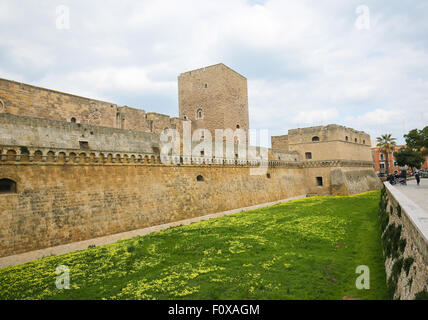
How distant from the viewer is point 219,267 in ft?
23.7

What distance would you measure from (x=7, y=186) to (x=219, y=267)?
8140mm

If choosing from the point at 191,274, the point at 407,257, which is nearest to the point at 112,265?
the point at 191,274

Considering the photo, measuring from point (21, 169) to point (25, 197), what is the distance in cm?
104

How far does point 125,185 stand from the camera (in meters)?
12.5

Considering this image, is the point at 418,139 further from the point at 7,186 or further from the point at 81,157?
the point at 7,186

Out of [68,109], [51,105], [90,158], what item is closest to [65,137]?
[90,158]

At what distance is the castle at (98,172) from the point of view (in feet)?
31.1

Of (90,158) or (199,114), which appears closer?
(90,158)

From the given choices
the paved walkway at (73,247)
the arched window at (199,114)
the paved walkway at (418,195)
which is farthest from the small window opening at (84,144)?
the arched window at (199,114)

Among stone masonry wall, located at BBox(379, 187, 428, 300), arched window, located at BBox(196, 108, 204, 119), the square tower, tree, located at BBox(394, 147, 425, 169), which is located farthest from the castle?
tree, located at BBox(394, 147, 425, 169)

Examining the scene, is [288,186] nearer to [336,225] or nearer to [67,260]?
[336,225]

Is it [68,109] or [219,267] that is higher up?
[68,109]

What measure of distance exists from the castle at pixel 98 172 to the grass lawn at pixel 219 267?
1782mm

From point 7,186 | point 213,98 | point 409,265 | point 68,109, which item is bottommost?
point 409,265
